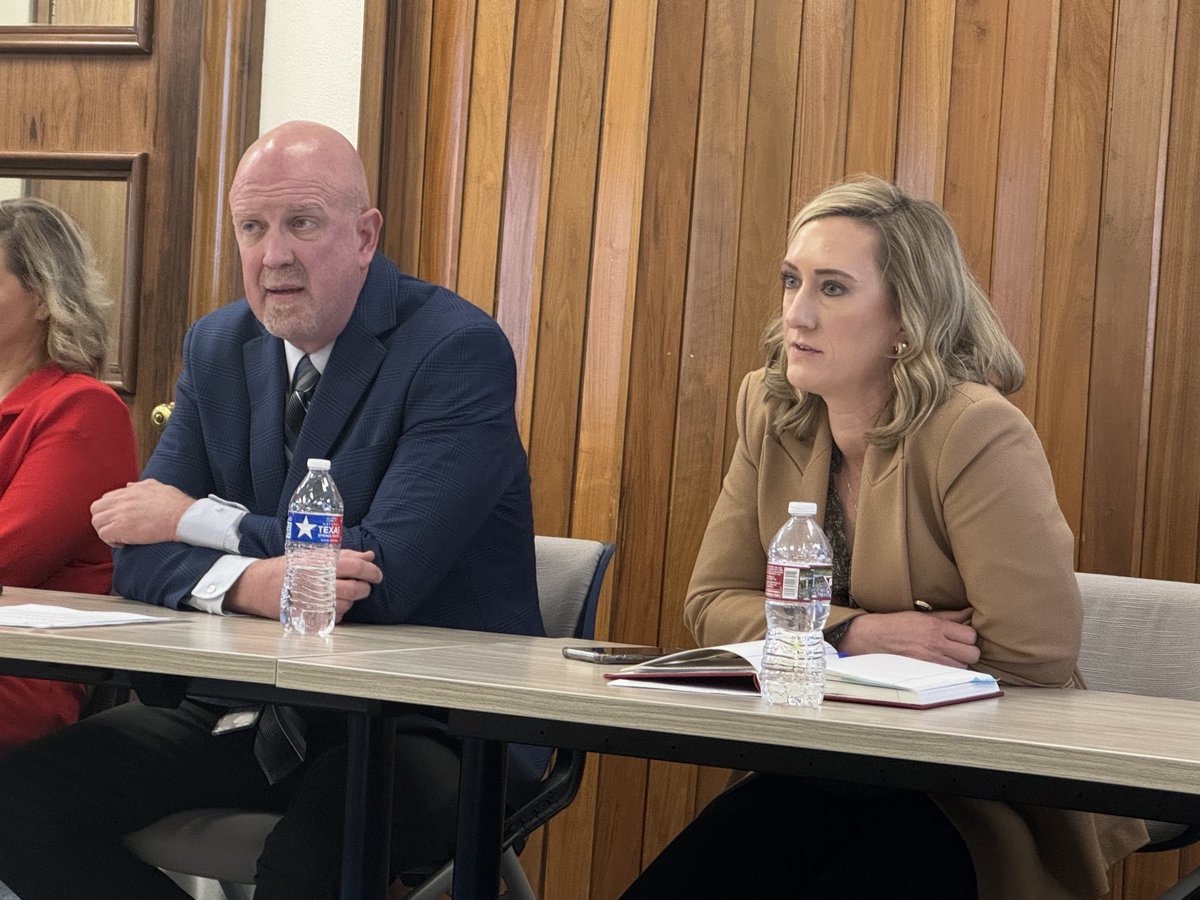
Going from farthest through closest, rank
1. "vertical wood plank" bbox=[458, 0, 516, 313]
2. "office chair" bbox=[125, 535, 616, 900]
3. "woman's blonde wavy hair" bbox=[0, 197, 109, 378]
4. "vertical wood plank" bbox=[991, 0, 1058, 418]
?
1. "vertical wood plank" bbox=[458, 0, 516, 313]
2. "vertical wood plank" bbox=[991, 0, 1058, 418]
3. "woman's blonde wavy hair" bbox=[0, 197, 109, 378]
4. "office chair" bbox=[125, 535, 616, 900]

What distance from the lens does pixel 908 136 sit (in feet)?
10.2

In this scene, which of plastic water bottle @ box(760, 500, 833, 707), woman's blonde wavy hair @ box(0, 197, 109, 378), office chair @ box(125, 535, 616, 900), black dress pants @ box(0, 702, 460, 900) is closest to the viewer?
plastic water bottle @ box(760, 500, 833, 707)

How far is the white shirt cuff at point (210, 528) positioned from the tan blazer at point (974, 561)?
714 millimetres

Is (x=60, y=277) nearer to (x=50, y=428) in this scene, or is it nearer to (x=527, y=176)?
(x=50, y=428)

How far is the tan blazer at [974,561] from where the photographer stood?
1.73 m

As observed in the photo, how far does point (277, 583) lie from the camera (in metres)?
2.01

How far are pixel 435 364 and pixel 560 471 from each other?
42.8 inches

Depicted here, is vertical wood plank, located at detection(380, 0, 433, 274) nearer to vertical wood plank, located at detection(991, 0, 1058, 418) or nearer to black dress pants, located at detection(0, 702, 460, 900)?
vertical wood plank, located at detection(991, 0, 1058, 418)

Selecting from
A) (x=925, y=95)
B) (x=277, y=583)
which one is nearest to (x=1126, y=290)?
(x=925, y=95)

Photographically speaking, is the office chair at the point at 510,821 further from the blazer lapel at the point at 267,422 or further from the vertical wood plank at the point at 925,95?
the vertical wood plank at the point at 925,95

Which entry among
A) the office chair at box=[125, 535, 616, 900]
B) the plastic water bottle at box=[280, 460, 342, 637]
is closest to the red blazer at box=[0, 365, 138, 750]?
the office chair at box=[125, 535, 616, 900]

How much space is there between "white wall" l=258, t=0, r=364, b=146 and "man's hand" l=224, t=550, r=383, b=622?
1.67 metres

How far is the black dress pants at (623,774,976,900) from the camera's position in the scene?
5.54 feet

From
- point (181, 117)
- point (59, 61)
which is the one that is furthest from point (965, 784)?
point (59, 61)
